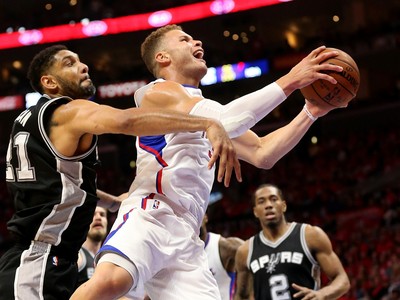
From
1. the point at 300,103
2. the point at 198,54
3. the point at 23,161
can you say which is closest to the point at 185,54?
the point at 198,54

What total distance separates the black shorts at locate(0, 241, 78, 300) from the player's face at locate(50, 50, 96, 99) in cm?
88

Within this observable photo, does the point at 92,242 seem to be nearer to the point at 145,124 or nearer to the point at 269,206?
the point at 269,206

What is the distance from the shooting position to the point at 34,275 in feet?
11.6

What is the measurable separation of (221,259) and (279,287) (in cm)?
65

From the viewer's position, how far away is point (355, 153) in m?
18.9

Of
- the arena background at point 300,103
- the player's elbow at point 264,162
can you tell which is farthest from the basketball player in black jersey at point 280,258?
the arena background at point 300,103

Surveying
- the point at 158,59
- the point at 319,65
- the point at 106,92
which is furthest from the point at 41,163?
the point at 106,92

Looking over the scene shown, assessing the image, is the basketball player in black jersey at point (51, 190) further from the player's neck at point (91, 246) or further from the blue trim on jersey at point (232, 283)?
the blue trim on jersey at point (232, 283)

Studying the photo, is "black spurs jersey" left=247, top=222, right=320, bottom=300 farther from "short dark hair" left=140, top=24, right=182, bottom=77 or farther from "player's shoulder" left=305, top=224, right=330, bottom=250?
"short dark hair" left=140, top=24, right=182, bottom=77

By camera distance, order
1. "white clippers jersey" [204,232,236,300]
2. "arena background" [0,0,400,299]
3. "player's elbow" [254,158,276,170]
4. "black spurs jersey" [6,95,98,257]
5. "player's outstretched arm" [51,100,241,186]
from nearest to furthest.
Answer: "player's outstretched arm" [51,100,241,186], "black spurs jersey" [6,95,98,257], "player's elbow" [254,158,276,170], "white clippers jersey" [204,232,236,300], "arena background" [0,0,400,299]

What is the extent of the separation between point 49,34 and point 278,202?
16542 mm

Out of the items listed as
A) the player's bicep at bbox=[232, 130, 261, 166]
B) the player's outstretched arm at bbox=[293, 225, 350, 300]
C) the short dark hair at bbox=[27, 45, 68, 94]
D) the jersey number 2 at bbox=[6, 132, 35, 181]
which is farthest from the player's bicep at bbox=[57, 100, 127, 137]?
the player's outstretched arm at bbox=[293, 225, 350, 300]

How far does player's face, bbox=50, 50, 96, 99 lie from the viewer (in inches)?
156

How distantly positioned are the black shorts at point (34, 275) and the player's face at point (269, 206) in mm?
3190
